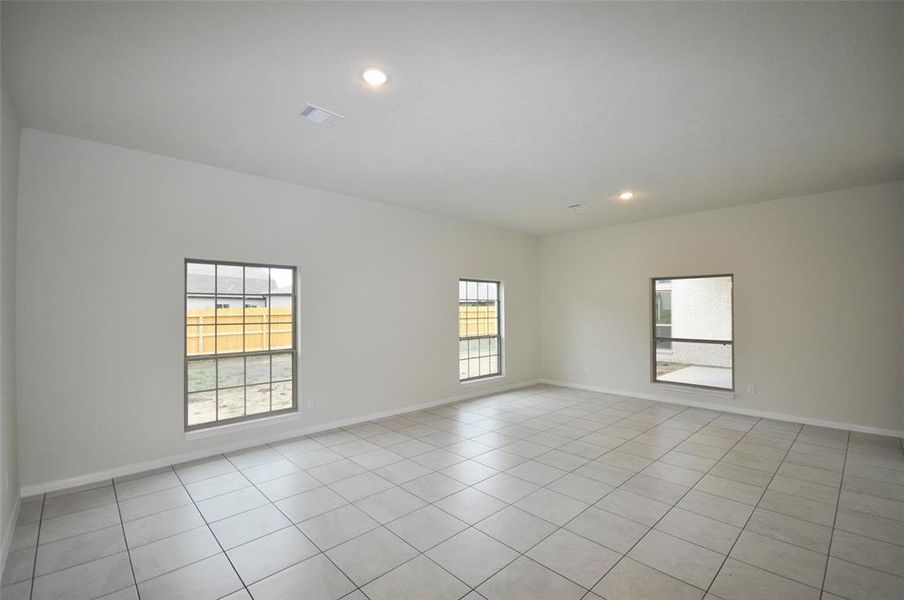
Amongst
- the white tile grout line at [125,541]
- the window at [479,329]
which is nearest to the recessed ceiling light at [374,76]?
the white tile grout line at [125,541]

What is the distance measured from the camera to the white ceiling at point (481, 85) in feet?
6.46

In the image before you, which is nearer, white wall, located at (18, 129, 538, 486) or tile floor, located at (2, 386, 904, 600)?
tile floor, located at (2, 386, 904, 600)

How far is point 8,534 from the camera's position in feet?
8.36

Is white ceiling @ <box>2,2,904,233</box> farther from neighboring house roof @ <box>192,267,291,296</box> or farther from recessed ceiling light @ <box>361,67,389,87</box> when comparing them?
neighboring house roof @ <box>192,267,291,296</box>

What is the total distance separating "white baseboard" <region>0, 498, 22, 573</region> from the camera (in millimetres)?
2314

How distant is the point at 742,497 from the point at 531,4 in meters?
3.68

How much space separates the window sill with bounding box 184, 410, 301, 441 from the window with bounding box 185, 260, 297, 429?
0.08 metres

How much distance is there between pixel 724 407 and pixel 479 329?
372 centimetres

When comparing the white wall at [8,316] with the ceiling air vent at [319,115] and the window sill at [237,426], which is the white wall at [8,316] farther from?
the ceiling air vent at [319,115]

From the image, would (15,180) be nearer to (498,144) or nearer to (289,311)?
(289,311)

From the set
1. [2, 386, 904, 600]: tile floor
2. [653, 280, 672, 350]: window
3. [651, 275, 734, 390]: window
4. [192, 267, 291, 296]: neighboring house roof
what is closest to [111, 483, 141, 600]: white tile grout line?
[2, 386, 904, 600]: tile floor

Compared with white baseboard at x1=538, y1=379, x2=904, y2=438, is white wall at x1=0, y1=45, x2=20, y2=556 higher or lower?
higher

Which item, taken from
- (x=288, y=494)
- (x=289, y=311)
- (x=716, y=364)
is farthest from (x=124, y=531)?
(x=716, y=364)

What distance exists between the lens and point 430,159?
150 inches
